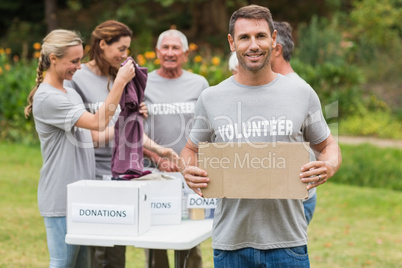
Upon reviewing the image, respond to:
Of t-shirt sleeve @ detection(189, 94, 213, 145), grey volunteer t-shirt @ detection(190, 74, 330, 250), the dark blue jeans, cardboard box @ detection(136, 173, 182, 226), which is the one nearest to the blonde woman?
cardboard box @ detection(136, 173, 182, 226)

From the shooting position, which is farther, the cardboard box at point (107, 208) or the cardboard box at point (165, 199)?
the cardboard box at point (165, 199)

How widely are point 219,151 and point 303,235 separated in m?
0.59

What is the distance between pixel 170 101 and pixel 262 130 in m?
2.06

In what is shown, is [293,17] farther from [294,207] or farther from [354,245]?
[294,207]

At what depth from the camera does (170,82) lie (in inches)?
187

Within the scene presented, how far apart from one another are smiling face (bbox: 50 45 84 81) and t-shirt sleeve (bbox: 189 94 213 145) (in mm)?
1127

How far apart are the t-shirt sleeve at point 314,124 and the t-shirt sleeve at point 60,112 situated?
4.79 feet

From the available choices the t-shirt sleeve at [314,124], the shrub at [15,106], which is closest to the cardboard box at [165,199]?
the t-shirt sleeve at [314,124]

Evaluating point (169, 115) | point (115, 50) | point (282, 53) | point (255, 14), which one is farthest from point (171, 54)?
point (255, 14)

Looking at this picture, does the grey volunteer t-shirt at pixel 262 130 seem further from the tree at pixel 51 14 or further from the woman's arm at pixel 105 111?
the tree at pixel 51 14

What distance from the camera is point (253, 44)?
2.66m

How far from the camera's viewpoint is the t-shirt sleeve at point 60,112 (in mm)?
3475

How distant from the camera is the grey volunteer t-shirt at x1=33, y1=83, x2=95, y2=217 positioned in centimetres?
348

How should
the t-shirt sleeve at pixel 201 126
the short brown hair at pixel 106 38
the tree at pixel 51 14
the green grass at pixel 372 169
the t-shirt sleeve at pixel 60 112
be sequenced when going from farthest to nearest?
the tree at pixel 51 14
the green grass at pixel 372 169
the short brown hair at pixel 106 38
the t-shirt sleeve at pixel 60 112
the t-shirt sleeve at pixel 201 126
